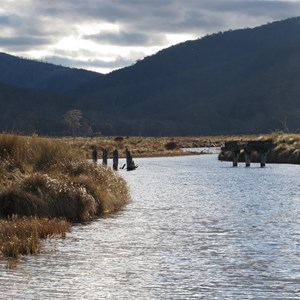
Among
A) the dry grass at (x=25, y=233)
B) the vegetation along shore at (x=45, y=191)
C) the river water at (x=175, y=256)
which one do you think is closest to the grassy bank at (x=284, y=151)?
the river water at (x=175, y=256)

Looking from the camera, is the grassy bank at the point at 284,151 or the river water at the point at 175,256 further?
the grassy bank at the point at 284,151

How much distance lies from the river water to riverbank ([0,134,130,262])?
2.59ft

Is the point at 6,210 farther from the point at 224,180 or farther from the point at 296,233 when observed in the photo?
the point at 224,180

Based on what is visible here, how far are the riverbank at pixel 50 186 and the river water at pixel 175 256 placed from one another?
79cm

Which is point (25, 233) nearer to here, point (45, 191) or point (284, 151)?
point (45, 191)

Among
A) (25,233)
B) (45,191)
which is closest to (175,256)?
(25,233)

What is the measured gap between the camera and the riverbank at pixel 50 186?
2550 cm

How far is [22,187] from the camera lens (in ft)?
86.9

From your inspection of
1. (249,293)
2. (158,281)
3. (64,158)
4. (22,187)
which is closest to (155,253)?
(158,281)

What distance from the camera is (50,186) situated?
2678 cm

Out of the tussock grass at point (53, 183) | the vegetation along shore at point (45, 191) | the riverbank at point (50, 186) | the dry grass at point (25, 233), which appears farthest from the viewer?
the tussock grass at point (53, 183)

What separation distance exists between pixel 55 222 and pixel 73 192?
2909 millimetres

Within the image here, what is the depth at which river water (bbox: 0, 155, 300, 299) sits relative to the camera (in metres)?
16.6

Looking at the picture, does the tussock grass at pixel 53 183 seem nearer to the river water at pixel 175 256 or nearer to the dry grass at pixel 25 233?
the river water at pixel 175 256
